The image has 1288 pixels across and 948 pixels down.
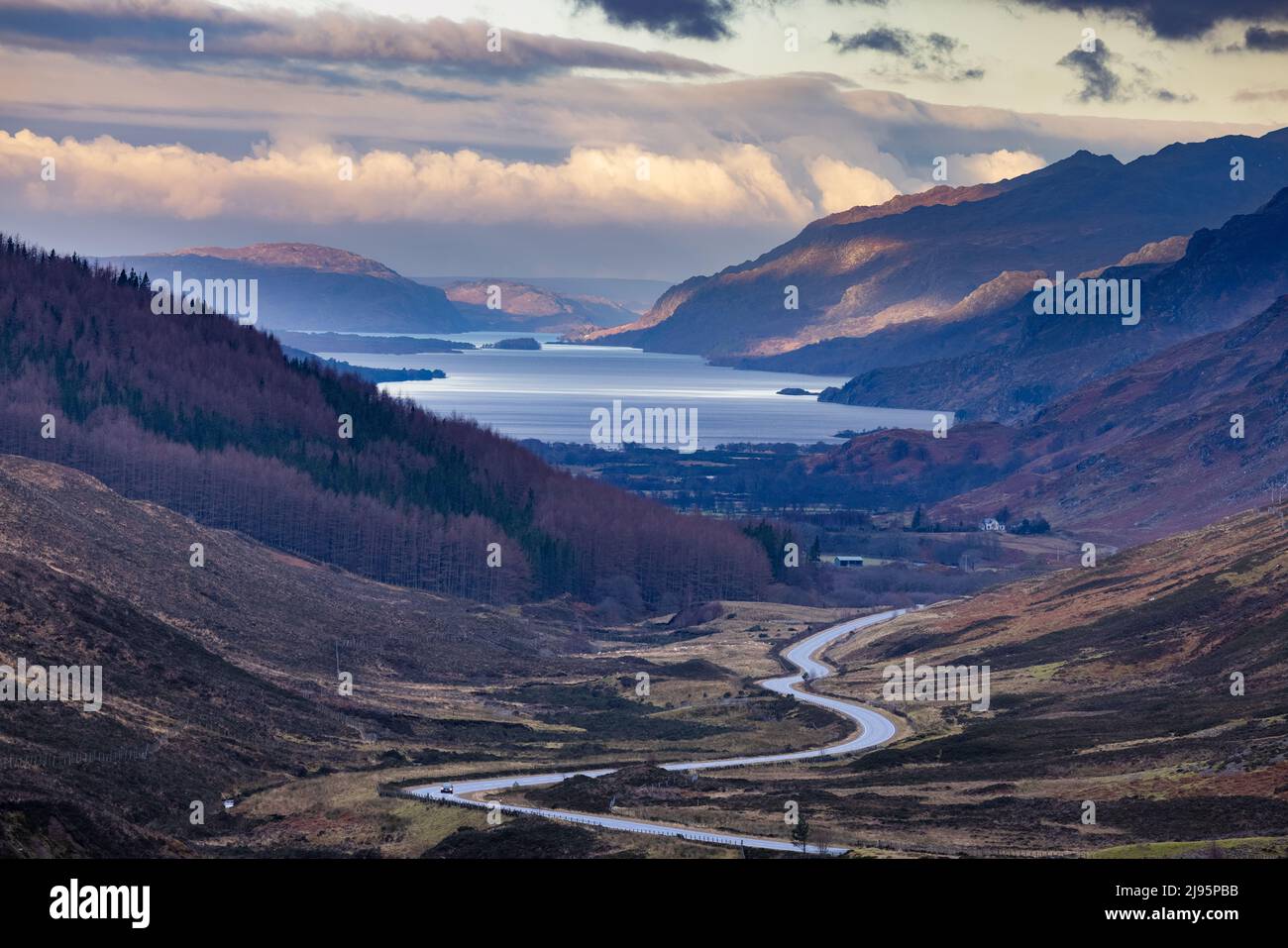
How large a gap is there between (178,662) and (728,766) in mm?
36976

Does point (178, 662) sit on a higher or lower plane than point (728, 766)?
higher

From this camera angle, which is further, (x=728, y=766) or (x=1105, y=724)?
(x=1105, y=724)

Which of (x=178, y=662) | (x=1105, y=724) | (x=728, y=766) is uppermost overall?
(x=178, y=662)

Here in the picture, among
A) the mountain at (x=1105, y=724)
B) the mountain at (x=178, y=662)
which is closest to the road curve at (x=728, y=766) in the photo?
the mountain at (x=1105, y=724)

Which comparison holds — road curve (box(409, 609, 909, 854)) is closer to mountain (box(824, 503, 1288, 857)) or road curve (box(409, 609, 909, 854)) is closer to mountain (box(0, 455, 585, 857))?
mountain (box(824, 503, 1288, 857))

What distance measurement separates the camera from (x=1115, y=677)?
→ 149750mm

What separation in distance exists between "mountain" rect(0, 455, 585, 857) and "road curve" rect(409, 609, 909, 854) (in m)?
10.4

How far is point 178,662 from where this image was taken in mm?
123750

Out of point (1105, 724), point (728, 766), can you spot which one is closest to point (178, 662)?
point (728, 766)

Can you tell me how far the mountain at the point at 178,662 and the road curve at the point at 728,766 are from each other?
10427mm

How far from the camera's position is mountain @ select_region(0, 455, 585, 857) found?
87.6m

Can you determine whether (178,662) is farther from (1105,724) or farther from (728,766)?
(1105,724)
